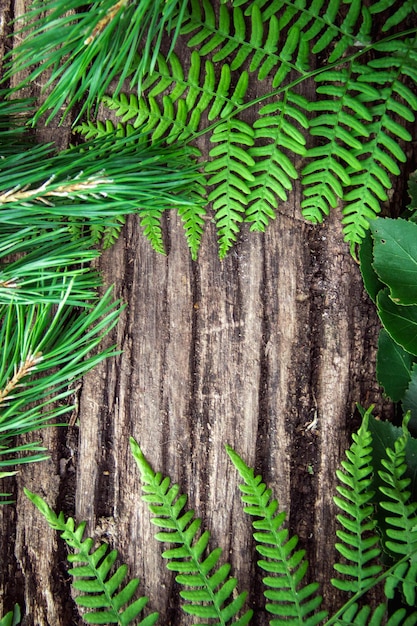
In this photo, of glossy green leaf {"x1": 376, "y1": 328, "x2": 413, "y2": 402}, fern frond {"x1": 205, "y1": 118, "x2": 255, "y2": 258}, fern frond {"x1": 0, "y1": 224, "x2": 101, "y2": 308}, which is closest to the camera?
fern frond {"x1": 0, "y1": 224, "x2": 101, "y2": 308}

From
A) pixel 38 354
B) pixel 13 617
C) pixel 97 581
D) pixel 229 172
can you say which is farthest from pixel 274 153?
pixel 13 617

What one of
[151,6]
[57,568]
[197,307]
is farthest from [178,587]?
[151,6]

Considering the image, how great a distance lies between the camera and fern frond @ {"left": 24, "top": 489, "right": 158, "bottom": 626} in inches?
63.1

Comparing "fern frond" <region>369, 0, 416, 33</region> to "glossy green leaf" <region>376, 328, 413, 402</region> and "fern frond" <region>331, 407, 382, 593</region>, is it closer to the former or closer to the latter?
"glossy green leaf" <region>376, 328, 413, 402</region>

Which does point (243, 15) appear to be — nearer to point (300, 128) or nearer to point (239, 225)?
point (300, 128)

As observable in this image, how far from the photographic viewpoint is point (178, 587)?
172 centimetres

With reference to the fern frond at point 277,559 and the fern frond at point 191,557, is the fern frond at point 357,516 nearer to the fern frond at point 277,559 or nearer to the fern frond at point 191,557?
the fern frond at point 277,559

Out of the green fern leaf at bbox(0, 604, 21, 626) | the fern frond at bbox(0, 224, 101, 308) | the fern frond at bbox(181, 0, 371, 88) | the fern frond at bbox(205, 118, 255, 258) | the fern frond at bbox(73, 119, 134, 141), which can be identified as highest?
the fern frond at bbox(181, 0, 371, 88)

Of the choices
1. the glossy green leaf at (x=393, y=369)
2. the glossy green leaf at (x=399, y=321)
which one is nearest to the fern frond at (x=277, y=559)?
the glossy green leaf at (x=393, y=369)

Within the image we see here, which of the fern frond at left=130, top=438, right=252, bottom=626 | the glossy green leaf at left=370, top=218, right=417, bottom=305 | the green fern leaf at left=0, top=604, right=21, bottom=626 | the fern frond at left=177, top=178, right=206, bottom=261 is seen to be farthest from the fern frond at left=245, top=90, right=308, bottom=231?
the green fern leaf at left=0, top=604, right=21, bottom=626

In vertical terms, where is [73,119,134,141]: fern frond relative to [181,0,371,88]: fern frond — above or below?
below

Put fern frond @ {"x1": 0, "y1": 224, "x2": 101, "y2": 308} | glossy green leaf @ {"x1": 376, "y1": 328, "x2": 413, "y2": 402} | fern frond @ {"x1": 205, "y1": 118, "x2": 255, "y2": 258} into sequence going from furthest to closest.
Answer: glossy green leaf @ {"x1": 376, "y1": 328, "x2": 413, "y2": 402} < fern frond @ {"x1": 205, "y1": 118, "x2": 255, "y2": 258} < fern frond @ {"x1": 0, "y1": 224, "x2": 101, "y2": 308}

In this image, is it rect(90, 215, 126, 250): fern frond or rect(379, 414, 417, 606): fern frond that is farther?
rect(90, 215, 126, 250): fern frond

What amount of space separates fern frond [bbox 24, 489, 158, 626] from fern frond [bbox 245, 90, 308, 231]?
111cm
